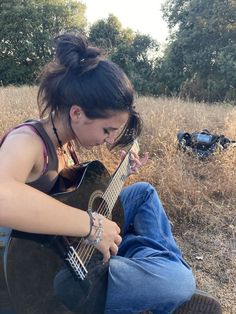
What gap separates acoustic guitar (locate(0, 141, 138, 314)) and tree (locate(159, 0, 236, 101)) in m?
11.4

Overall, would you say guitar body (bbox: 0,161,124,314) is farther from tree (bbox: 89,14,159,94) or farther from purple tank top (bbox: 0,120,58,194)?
tree (bbox: 89,14,159,94)

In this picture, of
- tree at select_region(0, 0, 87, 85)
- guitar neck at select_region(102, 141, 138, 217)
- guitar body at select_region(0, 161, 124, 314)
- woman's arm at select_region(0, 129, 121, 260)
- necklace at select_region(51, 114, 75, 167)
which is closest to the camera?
woman's arm at select_region(0, 129, 121, 260)

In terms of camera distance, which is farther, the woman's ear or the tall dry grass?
the tall dry grass

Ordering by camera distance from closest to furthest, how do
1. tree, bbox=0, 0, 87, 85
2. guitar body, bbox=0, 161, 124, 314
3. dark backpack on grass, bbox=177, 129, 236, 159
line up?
guitar body, bbox=0, 161, 124, 314, dark backpack on grass, bbox=177, 129, 236, 159, tree, bbox=0, 0, 87, 85

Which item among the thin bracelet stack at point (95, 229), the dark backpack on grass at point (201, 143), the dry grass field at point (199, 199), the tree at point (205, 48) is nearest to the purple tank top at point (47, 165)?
the thin bracelet stack at point (95, 229)

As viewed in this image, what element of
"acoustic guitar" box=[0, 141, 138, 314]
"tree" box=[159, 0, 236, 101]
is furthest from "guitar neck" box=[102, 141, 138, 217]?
"tree" box=[159, 0, 236, 101]

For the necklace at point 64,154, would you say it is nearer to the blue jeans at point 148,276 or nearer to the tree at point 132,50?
the blue jeans at point 148,276

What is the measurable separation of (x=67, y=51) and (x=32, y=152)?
1.34 feet

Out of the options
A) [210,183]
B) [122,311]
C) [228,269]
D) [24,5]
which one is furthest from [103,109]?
[24,5]

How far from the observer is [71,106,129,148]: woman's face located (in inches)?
52.4

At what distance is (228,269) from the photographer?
83.3 inches

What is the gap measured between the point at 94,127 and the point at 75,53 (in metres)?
0.27

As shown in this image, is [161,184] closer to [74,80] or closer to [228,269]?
[228,269]

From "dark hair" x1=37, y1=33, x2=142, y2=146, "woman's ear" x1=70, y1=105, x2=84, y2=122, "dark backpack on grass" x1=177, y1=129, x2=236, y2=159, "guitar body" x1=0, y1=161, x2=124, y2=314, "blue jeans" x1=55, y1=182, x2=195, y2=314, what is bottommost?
"dark backpack on grass" x1=177, y1=129, x2=236, y2=159
